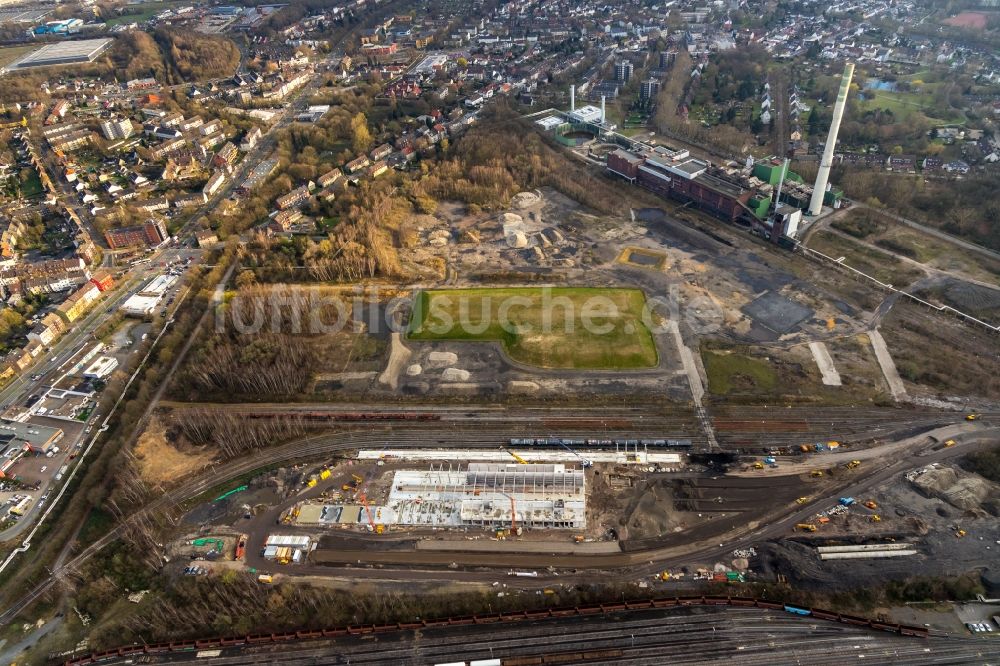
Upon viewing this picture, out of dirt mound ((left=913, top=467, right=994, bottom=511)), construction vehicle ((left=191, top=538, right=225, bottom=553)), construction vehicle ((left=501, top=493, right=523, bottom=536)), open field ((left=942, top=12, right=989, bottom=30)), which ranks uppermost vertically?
open field ((left=942, top=12, right=989, bottom=30))

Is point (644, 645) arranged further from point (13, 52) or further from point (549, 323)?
point (13, 52)

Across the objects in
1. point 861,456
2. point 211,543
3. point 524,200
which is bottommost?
point 211,543

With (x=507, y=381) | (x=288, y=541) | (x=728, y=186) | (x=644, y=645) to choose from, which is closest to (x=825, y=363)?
(x=507, y=381)

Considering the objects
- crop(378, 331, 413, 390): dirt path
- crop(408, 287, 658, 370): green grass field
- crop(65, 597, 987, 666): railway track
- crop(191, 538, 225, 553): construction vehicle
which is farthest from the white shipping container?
crop(408, 287, 658, 370): green grass field

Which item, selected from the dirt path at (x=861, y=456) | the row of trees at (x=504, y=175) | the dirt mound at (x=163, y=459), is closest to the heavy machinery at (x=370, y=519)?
the dirt mound at (x=163, y=459)

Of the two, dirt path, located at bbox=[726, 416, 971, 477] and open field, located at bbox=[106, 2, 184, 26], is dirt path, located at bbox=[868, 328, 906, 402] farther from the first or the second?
open field, located at bbox=[106, 2, 184, 26]

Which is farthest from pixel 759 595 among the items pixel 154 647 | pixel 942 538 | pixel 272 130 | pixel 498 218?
pixel 272 130

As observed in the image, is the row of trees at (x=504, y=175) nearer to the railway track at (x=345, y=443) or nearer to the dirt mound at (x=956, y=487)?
the railway track at (x=345, y=443)
